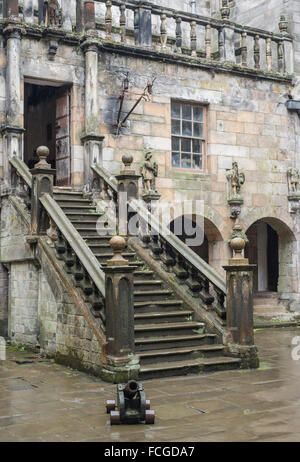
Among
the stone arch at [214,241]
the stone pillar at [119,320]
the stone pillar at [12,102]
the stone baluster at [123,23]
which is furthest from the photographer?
the stone arch at [214,241]

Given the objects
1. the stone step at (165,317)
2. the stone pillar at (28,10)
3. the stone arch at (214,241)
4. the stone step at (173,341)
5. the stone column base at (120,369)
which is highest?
the stone pillar at (28,10)

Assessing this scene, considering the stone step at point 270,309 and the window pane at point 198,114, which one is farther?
the stone step at point 270,309

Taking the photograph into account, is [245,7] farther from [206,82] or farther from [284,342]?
[284,342]

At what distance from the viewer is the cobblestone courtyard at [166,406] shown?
5.32m

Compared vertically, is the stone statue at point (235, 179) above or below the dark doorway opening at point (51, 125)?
below

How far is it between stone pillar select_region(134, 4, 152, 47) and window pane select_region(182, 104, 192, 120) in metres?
1.57

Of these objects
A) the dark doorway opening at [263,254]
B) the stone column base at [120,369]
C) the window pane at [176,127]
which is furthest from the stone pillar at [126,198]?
the dark doorway opening at [263,254]

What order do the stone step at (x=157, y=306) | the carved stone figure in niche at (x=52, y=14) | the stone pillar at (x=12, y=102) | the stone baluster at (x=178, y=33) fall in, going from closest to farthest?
the stone step at (x=157, y=306) → the stone pillar at (x=12, y=102) → the carved stone figure in niche at (x=52, y=14) → the stone baluster at (x=178, y=33)

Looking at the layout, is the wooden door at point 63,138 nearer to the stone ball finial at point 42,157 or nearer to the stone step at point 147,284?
the stone ball finial at point 42,157

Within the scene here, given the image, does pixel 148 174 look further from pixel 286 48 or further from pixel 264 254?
pixel 264 254

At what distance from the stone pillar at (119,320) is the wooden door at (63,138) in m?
5.06

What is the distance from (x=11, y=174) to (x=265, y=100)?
6.82 meters

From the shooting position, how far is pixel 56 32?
39.1ft
